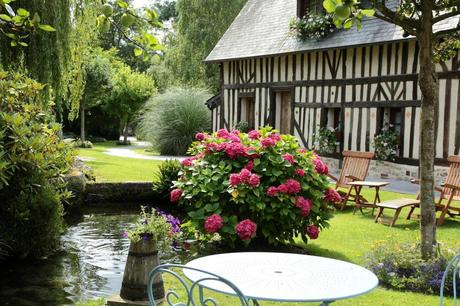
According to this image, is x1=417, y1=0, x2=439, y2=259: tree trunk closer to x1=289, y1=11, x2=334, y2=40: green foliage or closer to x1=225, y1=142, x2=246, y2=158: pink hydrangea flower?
x1=225, y1=142, x2=246, y2=158: pink hydrangea flower

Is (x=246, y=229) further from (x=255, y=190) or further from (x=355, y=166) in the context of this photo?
(x=355, y=166)

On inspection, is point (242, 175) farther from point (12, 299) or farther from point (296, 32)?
point (296, 32)

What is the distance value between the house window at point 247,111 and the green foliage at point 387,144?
6010mm

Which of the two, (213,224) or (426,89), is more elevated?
(426,89)

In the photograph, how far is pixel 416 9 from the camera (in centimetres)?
581

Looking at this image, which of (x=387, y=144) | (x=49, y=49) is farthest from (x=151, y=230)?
(x=387, y=144)

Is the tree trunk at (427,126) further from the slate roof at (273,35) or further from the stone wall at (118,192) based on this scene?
the slate roof at (273,35)

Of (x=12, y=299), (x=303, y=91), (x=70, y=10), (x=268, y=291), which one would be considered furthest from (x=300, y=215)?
(x=303, y=91)

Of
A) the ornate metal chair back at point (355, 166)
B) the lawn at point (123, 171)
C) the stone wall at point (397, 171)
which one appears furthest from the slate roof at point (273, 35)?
the lawn at point (123, 171)

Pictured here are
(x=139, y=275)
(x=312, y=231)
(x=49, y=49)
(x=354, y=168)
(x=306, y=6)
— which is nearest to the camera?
(x=139, y=275)

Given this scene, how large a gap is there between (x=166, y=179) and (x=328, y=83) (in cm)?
703

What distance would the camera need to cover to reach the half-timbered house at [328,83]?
12820 millimetres

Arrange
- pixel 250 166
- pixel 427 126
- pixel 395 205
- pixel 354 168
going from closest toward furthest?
pixel 427 126 < pixel 250 166 < pixel 395 205 < pixel 354 168

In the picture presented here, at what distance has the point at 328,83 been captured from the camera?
15219 millimetres
